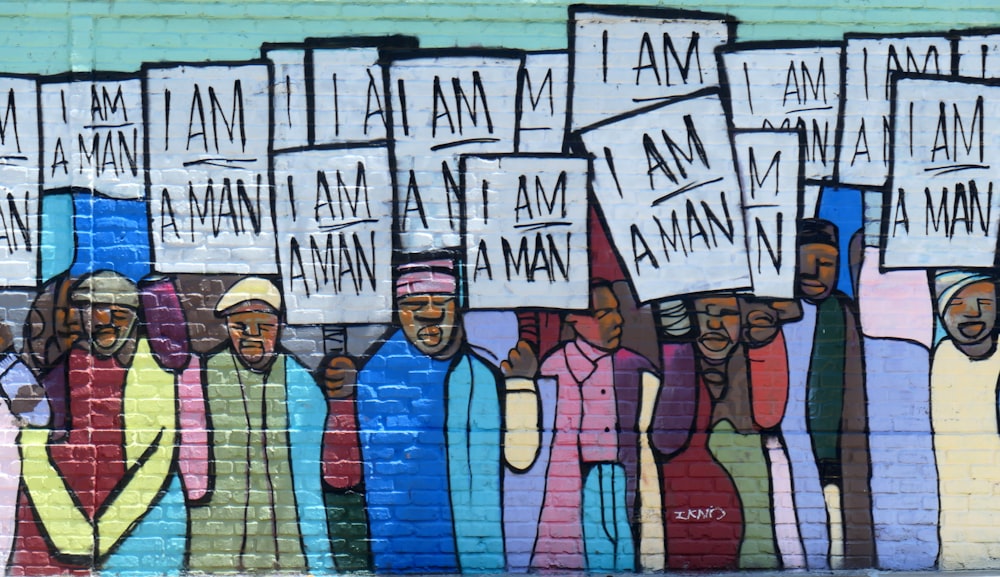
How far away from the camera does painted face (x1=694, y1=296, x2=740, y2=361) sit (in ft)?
24.2

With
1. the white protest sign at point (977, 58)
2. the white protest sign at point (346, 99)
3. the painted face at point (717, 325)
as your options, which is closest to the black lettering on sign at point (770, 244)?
the painted face at point (717, 325)

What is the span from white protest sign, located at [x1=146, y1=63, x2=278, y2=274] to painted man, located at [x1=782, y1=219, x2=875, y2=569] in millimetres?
3068

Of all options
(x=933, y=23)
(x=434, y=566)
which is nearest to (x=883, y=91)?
(x=933, y=23)

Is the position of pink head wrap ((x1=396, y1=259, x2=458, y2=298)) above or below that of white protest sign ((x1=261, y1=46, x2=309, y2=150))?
below

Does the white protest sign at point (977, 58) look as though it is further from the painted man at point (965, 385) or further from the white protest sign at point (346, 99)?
the white protest sign at point (346, 99)

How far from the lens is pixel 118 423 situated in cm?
738

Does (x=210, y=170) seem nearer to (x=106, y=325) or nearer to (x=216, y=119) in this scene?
(x=216, y=119)

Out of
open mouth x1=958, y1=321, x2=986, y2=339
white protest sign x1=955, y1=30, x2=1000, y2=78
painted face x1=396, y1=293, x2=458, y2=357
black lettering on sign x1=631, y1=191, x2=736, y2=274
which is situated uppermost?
white protest sign x1=955, y1=30, x2=1000, y2=78

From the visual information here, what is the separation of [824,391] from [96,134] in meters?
4.45

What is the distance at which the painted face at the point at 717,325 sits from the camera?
24.2ft

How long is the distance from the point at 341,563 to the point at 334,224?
1.96 metres

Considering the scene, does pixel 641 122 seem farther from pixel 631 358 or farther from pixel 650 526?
pixel 650 526

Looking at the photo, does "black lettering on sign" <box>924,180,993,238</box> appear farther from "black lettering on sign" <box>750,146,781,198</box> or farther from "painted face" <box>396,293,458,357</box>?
"painted face" <box>396,293,458,357</box>

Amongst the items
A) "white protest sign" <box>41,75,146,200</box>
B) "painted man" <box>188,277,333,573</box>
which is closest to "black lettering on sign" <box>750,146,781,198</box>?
"painted man" <box>188,277,333,573</box>
